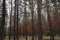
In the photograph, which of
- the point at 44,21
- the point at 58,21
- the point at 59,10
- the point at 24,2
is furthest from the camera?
the point at 44,21

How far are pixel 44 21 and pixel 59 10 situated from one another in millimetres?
5777

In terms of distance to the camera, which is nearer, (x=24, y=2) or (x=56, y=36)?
(x=56, y=36)

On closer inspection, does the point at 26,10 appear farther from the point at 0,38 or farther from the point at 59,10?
the point at 0,38

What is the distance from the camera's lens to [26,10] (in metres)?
22.6

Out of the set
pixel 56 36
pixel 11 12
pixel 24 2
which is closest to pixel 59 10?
pixel 56 36

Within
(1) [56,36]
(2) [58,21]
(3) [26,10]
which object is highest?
(3) [26,10]

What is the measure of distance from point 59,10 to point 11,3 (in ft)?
24.6

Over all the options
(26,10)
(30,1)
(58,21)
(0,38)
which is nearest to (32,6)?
(30,1)

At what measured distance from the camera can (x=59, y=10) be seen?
19.6 meters

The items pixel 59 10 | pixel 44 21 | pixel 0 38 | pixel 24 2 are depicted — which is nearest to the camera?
pixel 0 38

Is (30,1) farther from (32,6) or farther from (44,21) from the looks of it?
(44,21)

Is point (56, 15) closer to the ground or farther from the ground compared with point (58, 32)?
farther from the ground

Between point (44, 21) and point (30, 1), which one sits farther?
point (44, 21)

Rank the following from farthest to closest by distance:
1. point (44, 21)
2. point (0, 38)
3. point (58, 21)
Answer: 1. point (44, 21)
2. point (58, 21)
3. point (0, 38)
